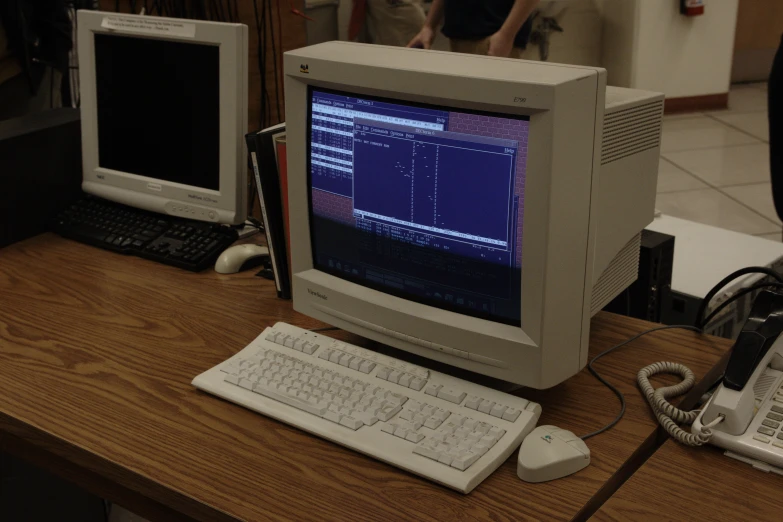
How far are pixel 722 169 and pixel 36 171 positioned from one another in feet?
11.8

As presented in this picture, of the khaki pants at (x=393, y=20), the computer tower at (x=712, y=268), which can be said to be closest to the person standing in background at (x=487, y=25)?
the khaki pants at (x=393, y=20)

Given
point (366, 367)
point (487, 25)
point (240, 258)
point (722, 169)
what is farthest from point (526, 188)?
point (722, 169)

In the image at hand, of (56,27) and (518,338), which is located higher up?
(56,27)

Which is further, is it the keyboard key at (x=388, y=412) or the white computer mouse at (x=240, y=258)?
the white computer mouse at (x=240, y=258)

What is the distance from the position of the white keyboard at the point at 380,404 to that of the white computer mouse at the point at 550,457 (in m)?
0.03

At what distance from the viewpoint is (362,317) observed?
1.28 m

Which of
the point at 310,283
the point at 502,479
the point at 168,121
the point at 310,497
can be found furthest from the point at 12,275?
the point at 502,479

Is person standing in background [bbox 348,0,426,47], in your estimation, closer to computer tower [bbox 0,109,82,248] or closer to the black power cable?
computer tower [bbox 0,109,82,248]

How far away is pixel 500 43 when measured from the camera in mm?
3139

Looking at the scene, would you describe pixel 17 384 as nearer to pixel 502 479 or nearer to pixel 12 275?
pixel 12 275

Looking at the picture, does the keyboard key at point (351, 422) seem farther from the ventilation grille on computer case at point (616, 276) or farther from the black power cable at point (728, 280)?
the black power cable at point (728, 280)

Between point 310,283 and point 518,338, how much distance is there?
14.8 inches

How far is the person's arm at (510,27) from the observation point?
3.10 meters

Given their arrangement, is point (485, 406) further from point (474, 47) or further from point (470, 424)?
point (474, 47)
